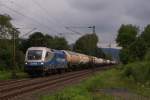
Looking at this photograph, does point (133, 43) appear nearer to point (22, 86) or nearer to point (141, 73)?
point (141, 73)

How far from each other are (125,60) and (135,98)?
51313mm

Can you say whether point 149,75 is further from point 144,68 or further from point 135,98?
point 135,98

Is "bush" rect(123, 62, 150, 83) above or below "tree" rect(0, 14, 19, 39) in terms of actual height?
below

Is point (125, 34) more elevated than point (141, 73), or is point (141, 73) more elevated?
point (125, 34)

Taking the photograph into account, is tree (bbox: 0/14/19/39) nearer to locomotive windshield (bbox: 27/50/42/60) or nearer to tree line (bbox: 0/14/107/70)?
tree line (bbox: 0/14/107/70)

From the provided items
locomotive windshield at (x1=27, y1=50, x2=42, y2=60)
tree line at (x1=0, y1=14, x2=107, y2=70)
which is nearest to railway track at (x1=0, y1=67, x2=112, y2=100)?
locomotive windshield at (x1=27, y1=50, x2=42, y2=60)

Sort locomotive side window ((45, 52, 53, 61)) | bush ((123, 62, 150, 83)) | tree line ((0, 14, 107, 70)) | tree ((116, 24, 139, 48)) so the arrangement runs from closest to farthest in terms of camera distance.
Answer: bush ((123, 62, 150, 83))
locomotive side window ((45, 52, 53, 61))
tree line ((0, 14, 107, 70))
tree ((116, 24, 139, 48))

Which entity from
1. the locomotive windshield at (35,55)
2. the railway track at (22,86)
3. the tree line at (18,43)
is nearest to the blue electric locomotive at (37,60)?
the locomotive windshield at (35,55)

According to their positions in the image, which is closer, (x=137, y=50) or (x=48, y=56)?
(x=48, y=56)

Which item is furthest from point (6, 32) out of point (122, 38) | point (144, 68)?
point (144, 68)

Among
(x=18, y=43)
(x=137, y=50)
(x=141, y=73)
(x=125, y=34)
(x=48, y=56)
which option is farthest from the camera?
(x=18, y=43)

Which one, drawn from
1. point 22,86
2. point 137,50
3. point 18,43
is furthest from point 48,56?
point 18,43

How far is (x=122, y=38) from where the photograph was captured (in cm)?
8944

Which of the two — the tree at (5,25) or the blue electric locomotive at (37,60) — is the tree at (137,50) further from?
the tree at (5,25)
